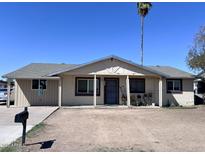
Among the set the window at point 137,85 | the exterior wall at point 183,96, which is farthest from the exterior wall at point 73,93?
the exterior wall at point 183,96

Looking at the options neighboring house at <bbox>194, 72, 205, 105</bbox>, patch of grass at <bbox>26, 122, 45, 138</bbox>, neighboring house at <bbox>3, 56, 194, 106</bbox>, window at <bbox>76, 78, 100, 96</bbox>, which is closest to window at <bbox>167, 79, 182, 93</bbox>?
neighboring house at <bbox>3, 56, 194, 106</bbox>

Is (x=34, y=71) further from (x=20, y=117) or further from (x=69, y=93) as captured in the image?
(x=20, y=117)

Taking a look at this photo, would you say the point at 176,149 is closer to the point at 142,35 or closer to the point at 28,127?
the point at 28,127

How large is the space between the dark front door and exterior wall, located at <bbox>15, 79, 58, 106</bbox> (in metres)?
4.31

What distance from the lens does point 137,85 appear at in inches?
892

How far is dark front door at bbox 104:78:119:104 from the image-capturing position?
73.3 feet

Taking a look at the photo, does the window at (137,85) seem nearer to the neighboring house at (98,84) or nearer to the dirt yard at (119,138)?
the neighboring house at (98,84)

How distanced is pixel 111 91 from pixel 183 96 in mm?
6518

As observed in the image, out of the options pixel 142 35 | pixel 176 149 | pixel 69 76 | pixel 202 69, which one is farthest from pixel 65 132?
pixel 142 35

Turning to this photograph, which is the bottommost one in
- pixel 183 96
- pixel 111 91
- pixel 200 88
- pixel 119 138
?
pixel 119 138

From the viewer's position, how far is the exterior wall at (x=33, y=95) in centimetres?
2192

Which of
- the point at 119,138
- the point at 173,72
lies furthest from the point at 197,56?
the point at 119,138

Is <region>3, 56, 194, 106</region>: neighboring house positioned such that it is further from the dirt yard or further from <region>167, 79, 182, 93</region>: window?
the dirt yard

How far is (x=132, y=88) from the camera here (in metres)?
22.6
